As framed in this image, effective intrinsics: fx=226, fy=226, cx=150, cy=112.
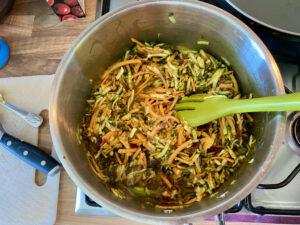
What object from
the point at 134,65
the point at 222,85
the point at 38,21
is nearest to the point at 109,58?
the point at 134,65

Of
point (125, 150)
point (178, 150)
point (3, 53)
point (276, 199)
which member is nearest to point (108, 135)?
point (125, 150)

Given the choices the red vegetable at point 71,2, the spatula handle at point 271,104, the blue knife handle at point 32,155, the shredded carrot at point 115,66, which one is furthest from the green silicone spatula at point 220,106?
the red vegetable at point 71,2

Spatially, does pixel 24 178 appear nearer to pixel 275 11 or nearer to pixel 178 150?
pixel 178 150

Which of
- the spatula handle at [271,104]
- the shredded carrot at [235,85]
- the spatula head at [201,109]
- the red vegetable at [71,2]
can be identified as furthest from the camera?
the red vegetable at [71,2]

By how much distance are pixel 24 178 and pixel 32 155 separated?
14cm

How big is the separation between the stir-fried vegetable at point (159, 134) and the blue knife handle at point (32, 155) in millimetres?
200

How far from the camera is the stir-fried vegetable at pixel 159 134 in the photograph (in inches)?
29.0

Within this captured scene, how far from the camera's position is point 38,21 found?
113cm

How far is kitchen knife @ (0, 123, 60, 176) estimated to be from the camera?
0.86 meters

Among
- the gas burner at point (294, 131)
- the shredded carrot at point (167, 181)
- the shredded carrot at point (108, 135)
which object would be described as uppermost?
the gas burner at point (294, 131)

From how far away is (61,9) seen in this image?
3.37 ft

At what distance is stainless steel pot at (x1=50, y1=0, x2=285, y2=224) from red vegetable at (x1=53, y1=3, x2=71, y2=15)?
15.6 inches

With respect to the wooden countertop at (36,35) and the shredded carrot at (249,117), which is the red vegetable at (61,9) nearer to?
the wooden countertop at (36,35)

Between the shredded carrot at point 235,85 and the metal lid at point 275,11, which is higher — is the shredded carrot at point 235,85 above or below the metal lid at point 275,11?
below
